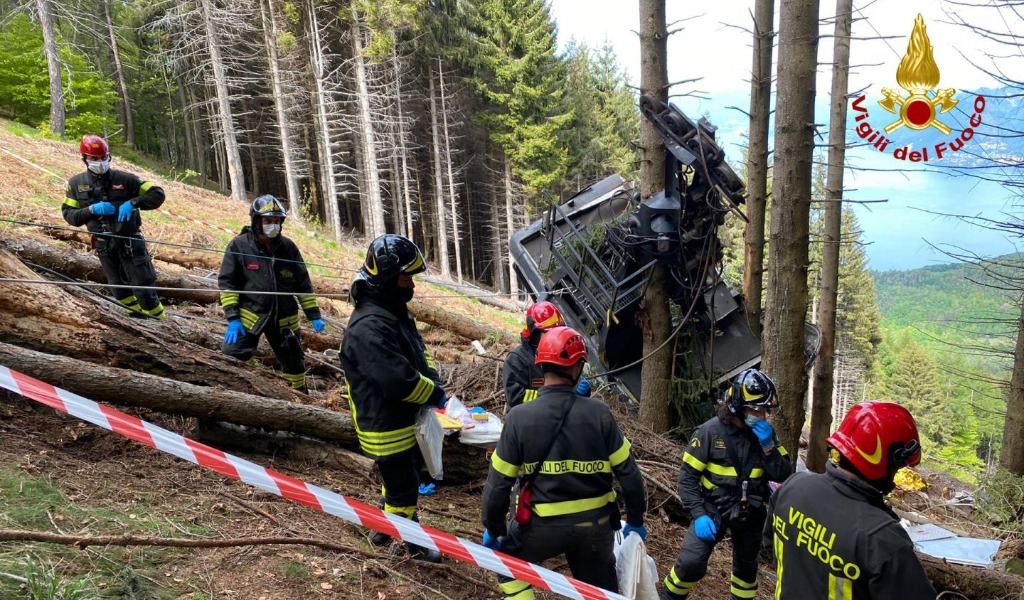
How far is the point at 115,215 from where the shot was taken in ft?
18.6

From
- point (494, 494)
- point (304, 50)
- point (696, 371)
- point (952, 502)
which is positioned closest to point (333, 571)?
point (494, 494)

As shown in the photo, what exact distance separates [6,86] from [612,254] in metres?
28.0

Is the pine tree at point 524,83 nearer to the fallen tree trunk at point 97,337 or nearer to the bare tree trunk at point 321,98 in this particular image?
the bare tree trunk at point 321,98

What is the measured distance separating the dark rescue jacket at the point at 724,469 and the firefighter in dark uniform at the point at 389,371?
1720mm

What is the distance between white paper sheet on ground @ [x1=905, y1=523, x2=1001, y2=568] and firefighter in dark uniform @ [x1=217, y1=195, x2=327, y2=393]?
620 centimetres

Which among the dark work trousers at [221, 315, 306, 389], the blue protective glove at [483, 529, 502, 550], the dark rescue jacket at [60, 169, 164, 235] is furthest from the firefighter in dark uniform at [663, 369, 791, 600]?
the dark rescue jacket at [60, 169, 164, 235]

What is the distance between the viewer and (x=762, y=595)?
445 cm

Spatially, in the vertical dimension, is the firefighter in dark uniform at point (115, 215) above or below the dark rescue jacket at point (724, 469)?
above

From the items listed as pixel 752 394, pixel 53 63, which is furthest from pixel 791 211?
pixel 53 63

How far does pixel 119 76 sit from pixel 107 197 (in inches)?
1289

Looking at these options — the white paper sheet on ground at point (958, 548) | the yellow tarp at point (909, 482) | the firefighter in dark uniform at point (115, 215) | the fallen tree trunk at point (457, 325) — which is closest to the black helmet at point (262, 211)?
the firefighter in dark uniform at point (115, 215)

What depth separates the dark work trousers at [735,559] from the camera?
3.64m

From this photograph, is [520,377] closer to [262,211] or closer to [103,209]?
[262,211]

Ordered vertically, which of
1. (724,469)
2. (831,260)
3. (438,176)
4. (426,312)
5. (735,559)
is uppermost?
(438,176)
